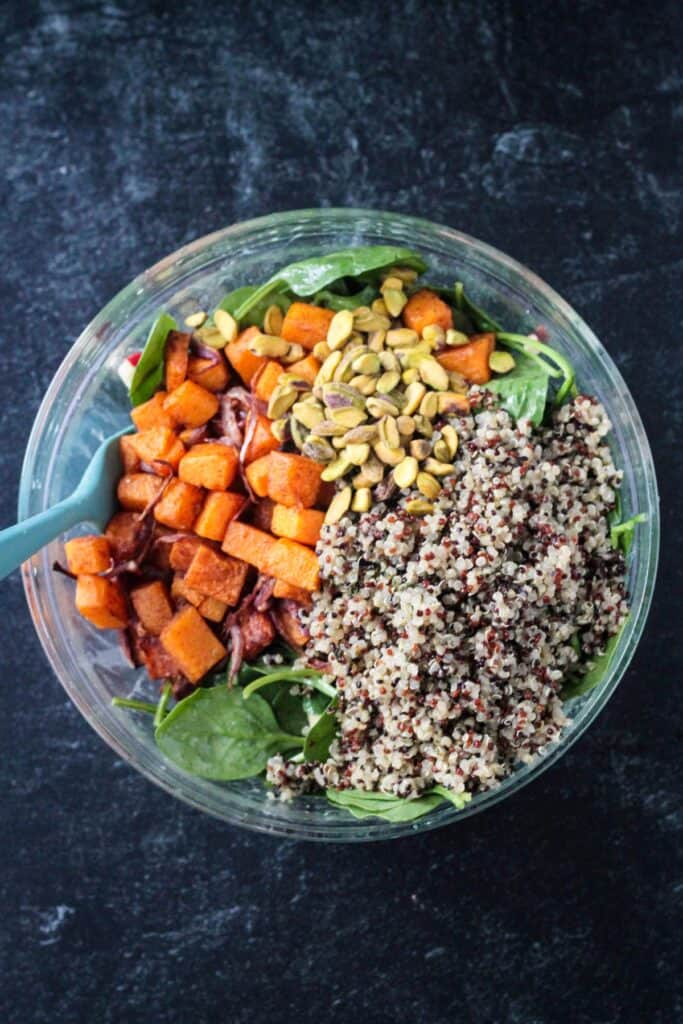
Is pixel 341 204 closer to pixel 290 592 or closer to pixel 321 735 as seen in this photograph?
pixel 290 592

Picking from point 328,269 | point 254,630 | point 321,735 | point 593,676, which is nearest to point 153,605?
point 254,630

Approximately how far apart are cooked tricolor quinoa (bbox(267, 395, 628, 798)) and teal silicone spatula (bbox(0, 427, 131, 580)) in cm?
48

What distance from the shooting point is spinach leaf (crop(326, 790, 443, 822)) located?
76.1 inches

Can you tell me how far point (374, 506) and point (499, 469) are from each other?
237 millimetres

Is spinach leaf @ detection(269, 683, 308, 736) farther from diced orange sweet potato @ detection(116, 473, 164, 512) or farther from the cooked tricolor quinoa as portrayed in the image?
diced orange sweet potato @ detection(116, 473, 164, 512)

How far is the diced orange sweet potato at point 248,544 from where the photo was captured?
1.97 m

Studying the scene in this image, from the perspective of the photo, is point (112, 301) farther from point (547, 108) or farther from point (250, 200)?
point (547, 108)

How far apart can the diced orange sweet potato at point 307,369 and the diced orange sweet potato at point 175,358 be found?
0.21 metres

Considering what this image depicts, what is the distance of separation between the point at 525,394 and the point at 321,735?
2.41ft

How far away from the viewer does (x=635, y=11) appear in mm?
2400

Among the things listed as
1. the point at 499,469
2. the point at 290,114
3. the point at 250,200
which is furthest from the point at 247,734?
the point at 290,114

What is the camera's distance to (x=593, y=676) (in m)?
2.00

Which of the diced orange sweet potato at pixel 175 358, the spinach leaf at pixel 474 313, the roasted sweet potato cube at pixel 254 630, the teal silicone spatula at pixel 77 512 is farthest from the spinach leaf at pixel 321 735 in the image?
the spinach leaf at pixel 474 313

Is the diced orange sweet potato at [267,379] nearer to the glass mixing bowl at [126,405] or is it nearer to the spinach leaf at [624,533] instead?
the glass mixing bowl at [126,405]
